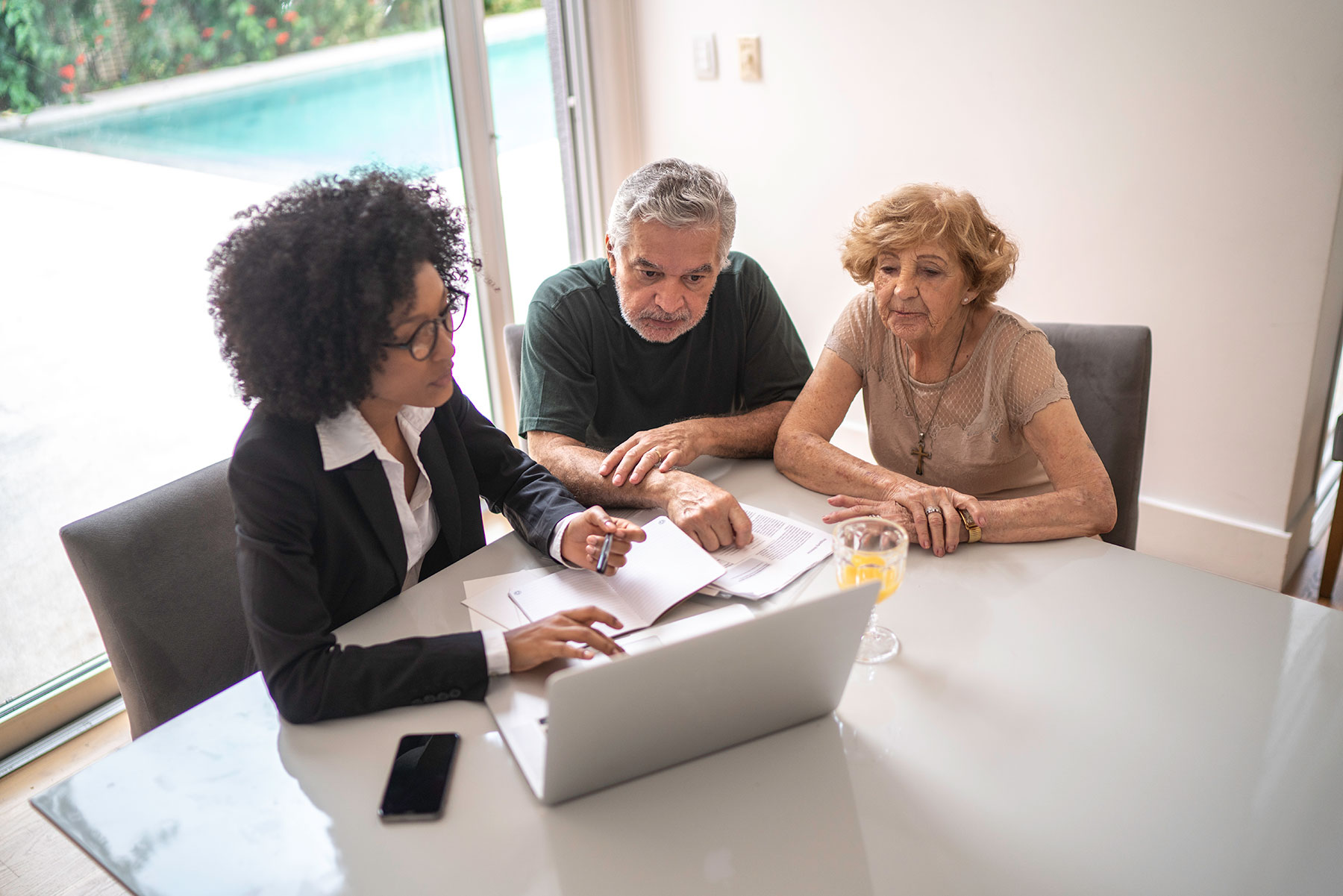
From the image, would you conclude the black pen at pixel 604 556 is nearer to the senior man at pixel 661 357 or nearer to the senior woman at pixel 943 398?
the senior man at pixel 661 357

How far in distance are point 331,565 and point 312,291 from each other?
1.20 feet

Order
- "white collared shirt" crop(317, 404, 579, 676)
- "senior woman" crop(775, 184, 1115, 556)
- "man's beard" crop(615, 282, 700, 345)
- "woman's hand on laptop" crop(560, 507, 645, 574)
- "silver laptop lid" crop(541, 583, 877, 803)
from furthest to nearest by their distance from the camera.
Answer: "man's beard" crop(615, 282, 700, 345) → "senior woman" crop(775, 184, 1115, 556) → "woman's hand on laptop" crop(560, 507, 645, 574) → "white collared shirt" crop(317, 404, 579, 676) → "silver laptop lid" crop(541, 583, 877, 803)

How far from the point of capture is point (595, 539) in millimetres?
1258

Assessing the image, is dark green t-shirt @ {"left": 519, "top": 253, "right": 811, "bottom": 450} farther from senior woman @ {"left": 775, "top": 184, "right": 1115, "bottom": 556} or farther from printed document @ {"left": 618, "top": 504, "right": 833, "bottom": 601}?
printed document @ {"left": 618, "top": 504, "right": 833, "bottom": 601}

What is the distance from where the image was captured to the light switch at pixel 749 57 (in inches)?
112

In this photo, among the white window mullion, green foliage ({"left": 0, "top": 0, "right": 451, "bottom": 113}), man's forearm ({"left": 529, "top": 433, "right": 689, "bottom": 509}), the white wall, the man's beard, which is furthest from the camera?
the white window mullion

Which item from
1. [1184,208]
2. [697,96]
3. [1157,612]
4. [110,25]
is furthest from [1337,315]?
[110,25]

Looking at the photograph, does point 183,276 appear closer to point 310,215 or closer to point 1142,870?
point 310,215

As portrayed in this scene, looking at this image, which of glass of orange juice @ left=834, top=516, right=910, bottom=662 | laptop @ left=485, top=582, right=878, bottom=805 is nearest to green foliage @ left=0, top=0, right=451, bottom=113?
laptop @ left=485, top=582, right=878, bottom=805

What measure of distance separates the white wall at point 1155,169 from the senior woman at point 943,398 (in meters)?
0.80

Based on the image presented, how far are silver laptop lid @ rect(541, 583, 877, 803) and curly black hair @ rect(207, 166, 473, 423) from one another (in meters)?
0.53

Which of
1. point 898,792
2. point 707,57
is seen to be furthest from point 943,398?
point 707,57

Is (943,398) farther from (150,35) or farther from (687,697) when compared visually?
(150,35)

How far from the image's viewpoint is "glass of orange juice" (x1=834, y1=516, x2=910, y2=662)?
1.06m
